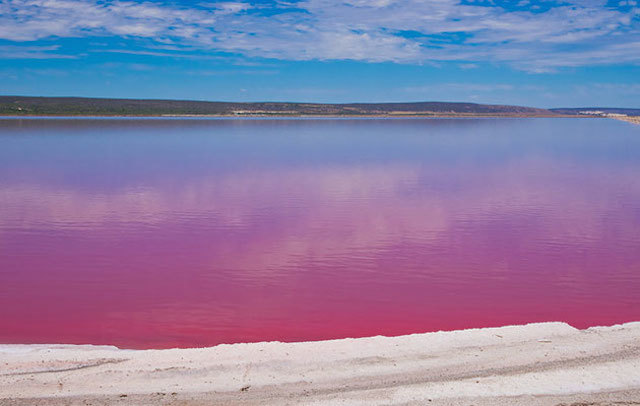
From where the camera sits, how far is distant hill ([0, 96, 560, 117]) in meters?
106

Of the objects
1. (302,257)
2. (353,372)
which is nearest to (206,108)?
(302,257)

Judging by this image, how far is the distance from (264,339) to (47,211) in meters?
8.33

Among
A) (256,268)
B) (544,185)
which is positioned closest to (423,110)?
(544,185)

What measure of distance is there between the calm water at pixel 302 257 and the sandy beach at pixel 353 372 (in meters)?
0.89

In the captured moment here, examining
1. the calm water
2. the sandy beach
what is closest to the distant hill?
the calm water

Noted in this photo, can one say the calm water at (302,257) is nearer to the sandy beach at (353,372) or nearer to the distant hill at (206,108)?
the sandy beach at (353,372)

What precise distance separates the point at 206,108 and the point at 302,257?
131m

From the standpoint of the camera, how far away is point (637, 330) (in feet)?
18.9

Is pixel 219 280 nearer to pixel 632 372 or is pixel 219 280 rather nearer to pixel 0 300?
pixel 0 300

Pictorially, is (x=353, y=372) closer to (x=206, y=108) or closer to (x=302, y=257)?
(x=302, y=257)

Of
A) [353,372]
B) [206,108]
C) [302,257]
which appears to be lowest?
[206,108]

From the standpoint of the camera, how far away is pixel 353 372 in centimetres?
482

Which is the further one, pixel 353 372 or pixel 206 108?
pixel 206 108

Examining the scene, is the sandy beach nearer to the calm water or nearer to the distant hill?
the calm water
